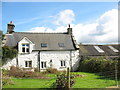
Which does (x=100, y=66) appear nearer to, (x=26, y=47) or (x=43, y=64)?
(x=43, y=64)

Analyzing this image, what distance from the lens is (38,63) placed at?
26.3m

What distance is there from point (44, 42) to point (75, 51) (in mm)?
5518

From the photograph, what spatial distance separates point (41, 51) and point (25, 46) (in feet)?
8.80

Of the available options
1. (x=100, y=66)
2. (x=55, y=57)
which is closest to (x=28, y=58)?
(x=55, y=57)

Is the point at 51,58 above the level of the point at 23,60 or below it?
above

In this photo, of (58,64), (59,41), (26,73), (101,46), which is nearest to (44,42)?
(59,41)

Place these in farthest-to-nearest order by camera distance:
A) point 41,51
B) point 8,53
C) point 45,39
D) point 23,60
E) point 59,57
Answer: point 45,39
point 59,57
point 41,51
point 23,60
point 8,53

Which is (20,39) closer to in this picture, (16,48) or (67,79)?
(16,48)

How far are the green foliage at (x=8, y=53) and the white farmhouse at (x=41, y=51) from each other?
0.61 m

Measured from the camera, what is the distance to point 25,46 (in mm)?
26000

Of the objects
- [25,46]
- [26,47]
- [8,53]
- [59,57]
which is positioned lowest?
[59,57]

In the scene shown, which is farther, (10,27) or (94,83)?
(10,27)

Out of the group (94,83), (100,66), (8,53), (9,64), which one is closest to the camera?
(94,83)

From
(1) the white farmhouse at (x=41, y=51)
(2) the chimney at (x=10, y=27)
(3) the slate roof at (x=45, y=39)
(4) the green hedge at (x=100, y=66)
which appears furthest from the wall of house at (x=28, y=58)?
(4) the green hedge at (x=100, y=66)
